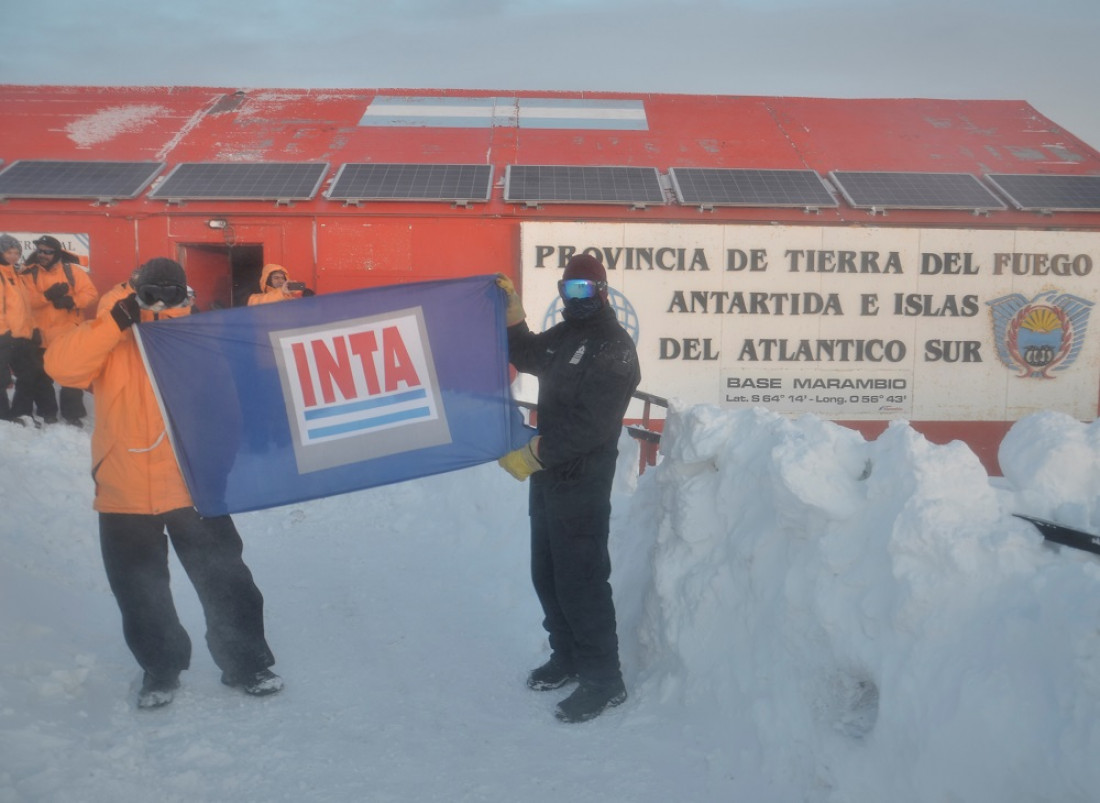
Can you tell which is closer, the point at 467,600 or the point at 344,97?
the point at 467,600

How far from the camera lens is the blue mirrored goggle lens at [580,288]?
4.10 meters

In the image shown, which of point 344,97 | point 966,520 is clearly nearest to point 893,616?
point 966,520

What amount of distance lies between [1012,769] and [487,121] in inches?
438

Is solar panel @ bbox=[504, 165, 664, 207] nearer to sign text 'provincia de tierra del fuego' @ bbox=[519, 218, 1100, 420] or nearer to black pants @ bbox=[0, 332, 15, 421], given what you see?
sign text 'provincia de tierra del fuego' @ bbox=[519, 218, 1100, 420]

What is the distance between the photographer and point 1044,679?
2.65 meters

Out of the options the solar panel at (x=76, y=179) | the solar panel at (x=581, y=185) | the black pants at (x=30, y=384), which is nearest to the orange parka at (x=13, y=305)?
the black pants at (x=30, y=384)

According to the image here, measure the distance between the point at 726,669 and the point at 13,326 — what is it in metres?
7.59

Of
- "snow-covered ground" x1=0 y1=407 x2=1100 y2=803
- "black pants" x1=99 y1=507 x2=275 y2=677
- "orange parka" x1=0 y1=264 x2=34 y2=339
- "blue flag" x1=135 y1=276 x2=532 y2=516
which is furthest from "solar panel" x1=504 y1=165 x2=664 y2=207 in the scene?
"black pants" x1=99 y1=507 x2=275 y2=677

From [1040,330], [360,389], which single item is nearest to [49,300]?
[360,389]

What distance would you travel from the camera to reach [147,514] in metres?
3.95

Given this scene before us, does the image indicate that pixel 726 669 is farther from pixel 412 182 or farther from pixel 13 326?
pixel 412 182

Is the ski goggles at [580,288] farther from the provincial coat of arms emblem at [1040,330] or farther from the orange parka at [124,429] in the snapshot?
the provincial coat of arms emblem at [1040,330]

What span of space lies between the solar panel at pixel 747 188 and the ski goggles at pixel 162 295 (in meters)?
6.99

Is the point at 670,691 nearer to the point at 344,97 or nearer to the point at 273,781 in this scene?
the point at 273,781
